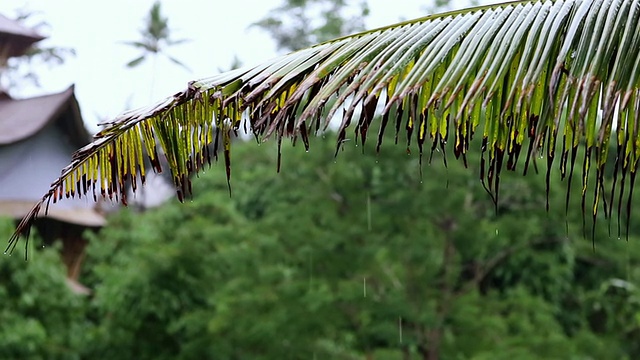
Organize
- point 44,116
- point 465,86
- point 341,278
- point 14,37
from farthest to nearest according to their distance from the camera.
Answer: point 14,37 → point 44,116 → point 341,278 → point 465,86

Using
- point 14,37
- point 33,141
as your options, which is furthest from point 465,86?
point 14,37

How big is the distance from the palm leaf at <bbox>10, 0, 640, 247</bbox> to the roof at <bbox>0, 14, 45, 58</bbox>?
27.5ft

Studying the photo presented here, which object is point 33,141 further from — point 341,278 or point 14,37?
point 341,278

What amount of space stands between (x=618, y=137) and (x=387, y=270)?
7.36 m

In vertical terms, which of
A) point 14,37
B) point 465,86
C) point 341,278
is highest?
point 14,37

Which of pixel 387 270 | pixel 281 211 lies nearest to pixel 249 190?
pixel 281 211

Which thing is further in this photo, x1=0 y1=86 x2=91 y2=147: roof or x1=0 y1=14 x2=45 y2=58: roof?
x1=0 y1=14 x2=45 y2=58: roof

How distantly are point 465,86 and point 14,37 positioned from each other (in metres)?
8.81

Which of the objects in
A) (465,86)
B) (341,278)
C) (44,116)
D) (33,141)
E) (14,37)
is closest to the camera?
(465,86)

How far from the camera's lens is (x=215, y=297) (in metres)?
8.81

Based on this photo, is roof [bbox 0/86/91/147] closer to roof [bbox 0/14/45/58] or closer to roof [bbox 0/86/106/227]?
roof [bbox 0/86/106/227]

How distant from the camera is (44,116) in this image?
29.6 feet

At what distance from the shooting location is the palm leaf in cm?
111

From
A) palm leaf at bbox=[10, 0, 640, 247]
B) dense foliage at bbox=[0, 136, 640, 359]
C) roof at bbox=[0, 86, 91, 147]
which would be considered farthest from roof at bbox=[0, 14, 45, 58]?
palm leaf at bbox=[10, 0, 640, 247]
